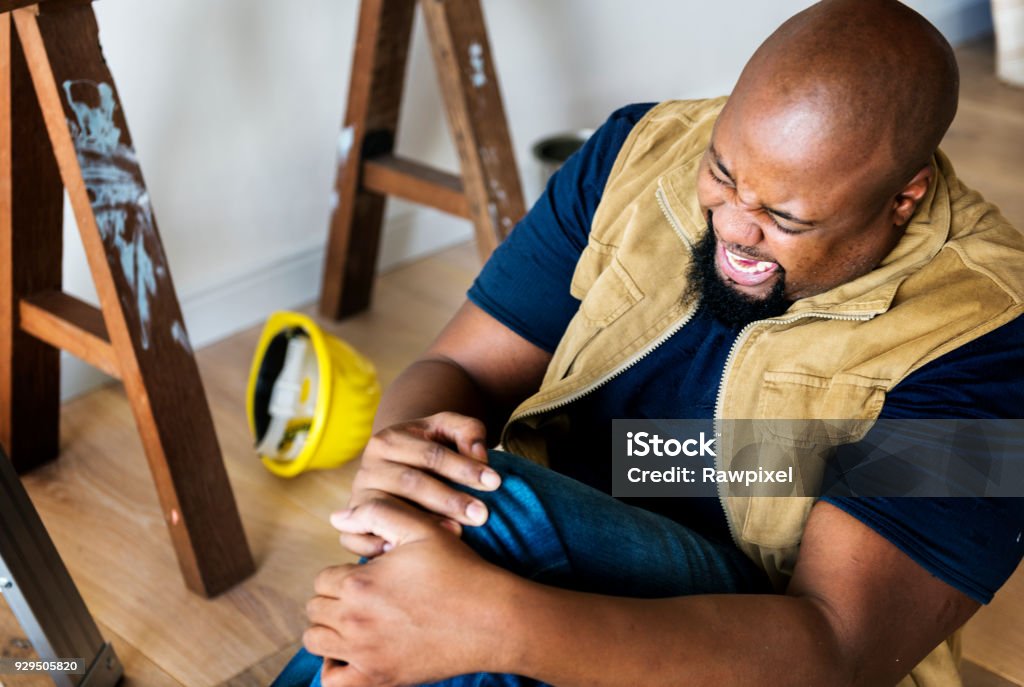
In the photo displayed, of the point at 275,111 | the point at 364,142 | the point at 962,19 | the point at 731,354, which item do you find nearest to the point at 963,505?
the point at 731,354

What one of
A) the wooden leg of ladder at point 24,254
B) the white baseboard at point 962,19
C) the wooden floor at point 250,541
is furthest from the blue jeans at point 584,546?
the white baseboard at point 962,19

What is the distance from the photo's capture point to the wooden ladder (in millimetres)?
1971

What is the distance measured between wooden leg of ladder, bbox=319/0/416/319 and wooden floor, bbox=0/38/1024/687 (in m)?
0.08

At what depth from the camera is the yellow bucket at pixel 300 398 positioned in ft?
6.18

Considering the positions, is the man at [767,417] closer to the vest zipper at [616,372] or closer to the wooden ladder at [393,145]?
the vest zipper at [616,372]

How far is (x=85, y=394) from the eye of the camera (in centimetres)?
215

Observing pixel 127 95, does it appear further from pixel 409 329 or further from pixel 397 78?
pixel 409 329

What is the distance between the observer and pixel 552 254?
133 centimetres

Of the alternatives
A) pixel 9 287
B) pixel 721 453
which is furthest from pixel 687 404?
pixel 9 287

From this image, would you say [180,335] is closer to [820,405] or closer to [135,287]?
[135,287]

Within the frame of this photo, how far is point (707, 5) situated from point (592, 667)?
246 cm

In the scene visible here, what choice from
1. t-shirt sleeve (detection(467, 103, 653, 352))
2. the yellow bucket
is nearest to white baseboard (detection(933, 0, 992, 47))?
the yellow bucket

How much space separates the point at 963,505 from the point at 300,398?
48.1 inches

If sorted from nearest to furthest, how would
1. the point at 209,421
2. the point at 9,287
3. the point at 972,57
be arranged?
the point at 209,421 < the point at 9,287 < the point at 972,57
